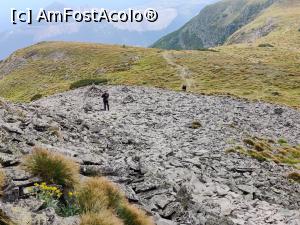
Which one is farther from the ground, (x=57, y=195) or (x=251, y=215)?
(x=57, y=195)

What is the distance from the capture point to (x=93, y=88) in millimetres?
70188

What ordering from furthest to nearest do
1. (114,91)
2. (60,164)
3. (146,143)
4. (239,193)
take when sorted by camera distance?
(114,91) < (146,143) < (239,193) < (60,164)

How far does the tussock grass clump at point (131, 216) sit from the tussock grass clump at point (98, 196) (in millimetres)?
221

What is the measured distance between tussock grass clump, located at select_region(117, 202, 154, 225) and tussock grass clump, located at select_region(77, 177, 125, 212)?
22cm

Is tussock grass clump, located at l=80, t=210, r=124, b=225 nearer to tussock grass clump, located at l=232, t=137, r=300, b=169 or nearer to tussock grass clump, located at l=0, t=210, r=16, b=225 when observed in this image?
tussock grass clump, located at l=0, t=210, r=16, b=225

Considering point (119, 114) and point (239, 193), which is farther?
point (119, 114)

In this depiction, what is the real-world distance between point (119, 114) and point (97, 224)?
34.2 metres

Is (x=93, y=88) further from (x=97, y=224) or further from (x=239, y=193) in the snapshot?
(x=97, y=224)

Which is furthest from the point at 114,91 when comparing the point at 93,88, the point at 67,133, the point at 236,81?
the point at 67,133

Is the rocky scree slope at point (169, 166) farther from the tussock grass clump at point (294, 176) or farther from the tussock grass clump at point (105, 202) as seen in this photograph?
the tussock grass clump at point (105, 202)

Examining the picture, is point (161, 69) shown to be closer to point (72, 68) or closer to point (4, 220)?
point (72, 68)

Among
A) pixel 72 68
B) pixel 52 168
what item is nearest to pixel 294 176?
pixel 52 168

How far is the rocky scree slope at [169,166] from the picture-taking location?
16094mm

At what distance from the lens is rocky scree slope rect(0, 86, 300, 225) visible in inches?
634
